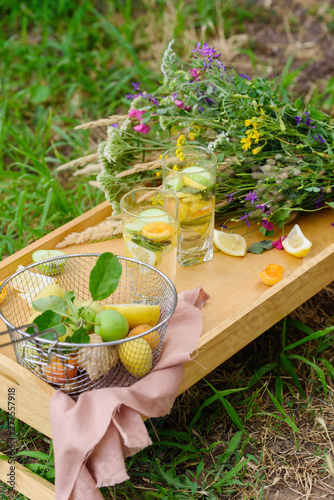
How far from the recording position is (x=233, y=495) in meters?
1.37

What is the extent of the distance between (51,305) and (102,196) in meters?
1.39

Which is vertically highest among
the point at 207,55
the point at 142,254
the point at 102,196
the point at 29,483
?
the point at 207,55

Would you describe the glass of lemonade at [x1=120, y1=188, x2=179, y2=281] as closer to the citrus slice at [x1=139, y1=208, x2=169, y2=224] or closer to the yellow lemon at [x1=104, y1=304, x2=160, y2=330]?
the citrus slice at [x1=139, y1=208, x2=169, y2=224]

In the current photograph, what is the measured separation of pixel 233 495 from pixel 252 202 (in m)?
0.80

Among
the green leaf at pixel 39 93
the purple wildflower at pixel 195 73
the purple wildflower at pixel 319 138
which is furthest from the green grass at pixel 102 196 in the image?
the purple wildflower at pixel 195 73

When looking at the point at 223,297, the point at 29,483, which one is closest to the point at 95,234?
the point at 223,297

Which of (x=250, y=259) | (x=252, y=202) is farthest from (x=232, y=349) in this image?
(x=252, y=202)

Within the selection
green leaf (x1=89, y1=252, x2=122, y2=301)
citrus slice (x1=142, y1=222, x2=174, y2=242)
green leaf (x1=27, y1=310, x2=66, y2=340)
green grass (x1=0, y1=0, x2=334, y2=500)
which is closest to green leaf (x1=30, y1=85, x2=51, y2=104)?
green grass (x1=0, y1=0, x2=334, y2=500)

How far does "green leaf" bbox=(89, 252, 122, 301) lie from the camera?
1234 mm

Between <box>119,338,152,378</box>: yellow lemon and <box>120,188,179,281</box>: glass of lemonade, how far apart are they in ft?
1.01

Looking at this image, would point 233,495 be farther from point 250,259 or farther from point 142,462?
point 250,259

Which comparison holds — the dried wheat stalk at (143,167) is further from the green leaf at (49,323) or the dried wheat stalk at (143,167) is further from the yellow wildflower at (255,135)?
the green leaf at (49,323)

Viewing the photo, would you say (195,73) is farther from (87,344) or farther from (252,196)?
(87,344)

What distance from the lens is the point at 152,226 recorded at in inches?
55.1
